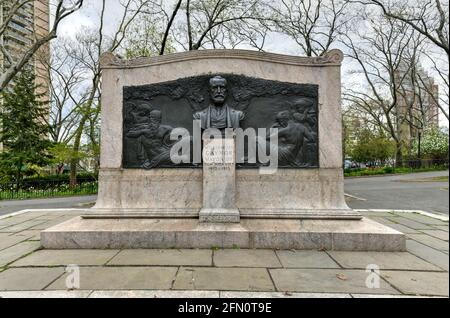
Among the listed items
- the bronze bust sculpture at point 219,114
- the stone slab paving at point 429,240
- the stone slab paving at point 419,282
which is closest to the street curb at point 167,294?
the stone slab paving at point 419,282

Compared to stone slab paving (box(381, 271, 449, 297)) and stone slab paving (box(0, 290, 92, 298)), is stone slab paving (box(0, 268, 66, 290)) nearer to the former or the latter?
stone slab paving (box(0, 290, 92, 298))

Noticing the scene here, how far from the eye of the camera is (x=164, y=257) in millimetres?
4434

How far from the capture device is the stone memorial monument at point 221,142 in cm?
555

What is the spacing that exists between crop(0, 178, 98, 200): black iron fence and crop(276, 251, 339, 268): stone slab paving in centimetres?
1897

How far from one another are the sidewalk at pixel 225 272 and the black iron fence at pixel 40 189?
54.0ft

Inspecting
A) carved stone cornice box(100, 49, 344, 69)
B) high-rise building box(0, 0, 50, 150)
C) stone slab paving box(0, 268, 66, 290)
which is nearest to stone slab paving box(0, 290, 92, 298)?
stone slab paving box(0, 268, 66, 290)

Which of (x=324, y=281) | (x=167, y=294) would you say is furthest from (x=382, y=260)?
(x=167, y=294)

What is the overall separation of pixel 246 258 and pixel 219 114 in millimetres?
3119

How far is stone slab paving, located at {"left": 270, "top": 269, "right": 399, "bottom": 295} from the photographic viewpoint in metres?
3.33

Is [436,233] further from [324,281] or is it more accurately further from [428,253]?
[324,281]

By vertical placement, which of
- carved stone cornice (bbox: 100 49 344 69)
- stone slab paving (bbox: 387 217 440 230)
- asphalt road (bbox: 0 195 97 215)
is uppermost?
carved stone cornice (bbox: 100 49 344 69)

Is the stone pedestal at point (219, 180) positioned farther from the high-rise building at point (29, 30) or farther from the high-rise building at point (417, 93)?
the high-rise building at point (417, 93)

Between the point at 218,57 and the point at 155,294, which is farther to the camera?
the point at 218,57
